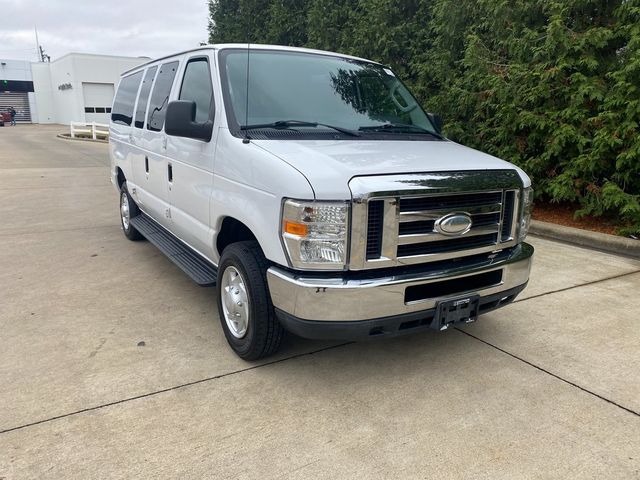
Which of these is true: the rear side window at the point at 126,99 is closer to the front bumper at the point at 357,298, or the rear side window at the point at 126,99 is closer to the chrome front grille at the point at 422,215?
the front bumper at the point at 357,298

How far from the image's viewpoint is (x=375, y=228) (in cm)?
290

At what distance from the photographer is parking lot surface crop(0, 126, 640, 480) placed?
258 cm

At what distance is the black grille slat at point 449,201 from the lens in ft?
9.70

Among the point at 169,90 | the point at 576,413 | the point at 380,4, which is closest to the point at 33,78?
the point at 380,4

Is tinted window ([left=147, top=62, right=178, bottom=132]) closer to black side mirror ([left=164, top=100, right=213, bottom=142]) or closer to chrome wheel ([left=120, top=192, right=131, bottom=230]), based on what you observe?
black side mirror ([left=164, top=100, right=213, bottom=142])

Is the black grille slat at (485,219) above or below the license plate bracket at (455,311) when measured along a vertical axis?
above

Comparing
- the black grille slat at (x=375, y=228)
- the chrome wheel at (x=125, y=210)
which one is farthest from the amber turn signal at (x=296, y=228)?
the chrome wheel at (x=125, y=210)

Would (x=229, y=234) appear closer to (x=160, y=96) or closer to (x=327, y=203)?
(x=327, y=203)

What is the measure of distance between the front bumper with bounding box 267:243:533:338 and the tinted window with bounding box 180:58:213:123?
159 cm

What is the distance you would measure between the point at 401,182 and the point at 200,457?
1797 millimetres

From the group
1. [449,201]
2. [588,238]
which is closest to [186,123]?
[449,201]

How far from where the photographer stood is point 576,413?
9.82 ft

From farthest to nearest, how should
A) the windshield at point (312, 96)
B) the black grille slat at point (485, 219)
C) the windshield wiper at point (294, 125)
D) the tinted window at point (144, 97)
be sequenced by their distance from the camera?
the tinted window at point (144, 97)
the windshield at point (312, 96)
the windshield wiper at point (294, 125)
the black grille slat at point (485, 219)

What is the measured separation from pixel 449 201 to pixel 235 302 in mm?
1592
